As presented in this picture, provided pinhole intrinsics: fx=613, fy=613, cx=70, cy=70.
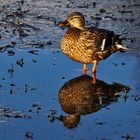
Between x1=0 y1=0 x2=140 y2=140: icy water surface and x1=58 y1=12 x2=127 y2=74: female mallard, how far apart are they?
0.28 m

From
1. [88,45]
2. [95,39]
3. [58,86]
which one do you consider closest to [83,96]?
[58,86]

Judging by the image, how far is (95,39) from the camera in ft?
34.9

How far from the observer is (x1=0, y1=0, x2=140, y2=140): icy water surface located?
801 centimetres

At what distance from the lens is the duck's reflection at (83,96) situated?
8602 millimetres

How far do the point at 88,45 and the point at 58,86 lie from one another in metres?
1.17

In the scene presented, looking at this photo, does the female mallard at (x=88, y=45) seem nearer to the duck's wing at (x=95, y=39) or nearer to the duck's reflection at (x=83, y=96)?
the duck's wing at (x=95, y=39)

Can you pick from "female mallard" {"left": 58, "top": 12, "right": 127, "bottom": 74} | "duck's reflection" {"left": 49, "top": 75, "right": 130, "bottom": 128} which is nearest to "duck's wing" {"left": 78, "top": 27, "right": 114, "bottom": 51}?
"female mallard" {"left": 58, "top": 12, "right": 127, "bottom": 74}

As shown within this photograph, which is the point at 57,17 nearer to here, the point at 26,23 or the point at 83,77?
the point at 26,23

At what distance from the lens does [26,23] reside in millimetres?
13914

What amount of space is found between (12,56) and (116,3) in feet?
18.7

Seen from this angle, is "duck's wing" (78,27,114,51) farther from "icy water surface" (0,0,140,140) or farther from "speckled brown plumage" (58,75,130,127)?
"speckled brown plumage" (58,75,130,127)

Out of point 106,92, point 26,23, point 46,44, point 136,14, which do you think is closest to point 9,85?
point 106,92

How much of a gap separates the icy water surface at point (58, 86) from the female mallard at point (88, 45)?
0.28m

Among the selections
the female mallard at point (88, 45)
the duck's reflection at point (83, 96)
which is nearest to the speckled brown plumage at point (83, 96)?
the duck's reflection at point (83, 96)
